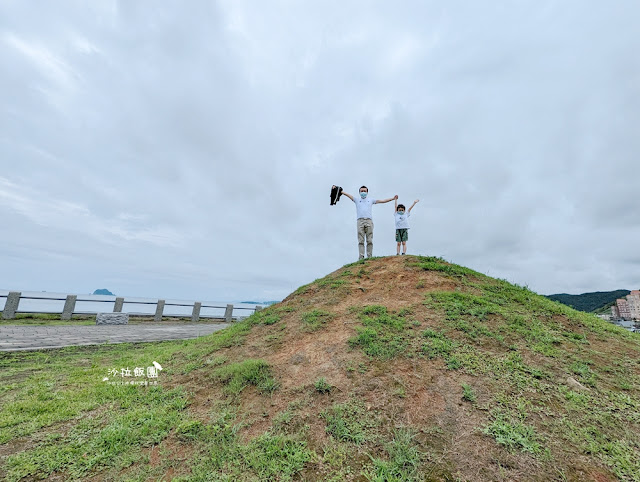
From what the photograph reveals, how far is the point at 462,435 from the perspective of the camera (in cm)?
326

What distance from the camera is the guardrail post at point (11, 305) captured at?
1353 cm

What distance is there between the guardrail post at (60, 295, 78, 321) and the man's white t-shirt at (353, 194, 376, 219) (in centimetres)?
1575

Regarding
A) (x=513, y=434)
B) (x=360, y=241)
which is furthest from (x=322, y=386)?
(x=360, y=241)

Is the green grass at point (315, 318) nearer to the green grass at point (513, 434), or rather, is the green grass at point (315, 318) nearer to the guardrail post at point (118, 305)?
the green grass at point (513, 434)

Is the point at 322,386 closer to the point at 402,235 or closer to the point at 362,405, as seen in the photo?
the point at 362,405

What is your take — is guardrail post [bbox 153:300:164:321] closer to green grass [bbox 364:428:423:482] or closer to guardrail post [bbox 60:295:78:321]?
guardrail post [bbox 60:295:78:321]

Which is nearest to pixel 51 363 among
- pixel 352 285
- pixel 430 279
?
pixel 352 285

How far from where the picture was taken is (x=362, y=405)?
148 inches

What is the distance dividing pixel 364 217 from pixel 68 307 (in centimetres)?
1632

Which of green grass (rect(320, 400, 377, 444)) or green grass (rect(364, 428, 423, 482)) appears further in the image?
green grass (rect(320, 400, 377, 444))

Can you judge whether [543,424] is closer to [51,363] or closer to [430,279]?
[430,279]

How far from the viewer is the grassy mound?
3.00 metres

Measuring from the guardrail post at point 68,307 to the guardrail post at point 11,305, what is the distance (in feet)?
5.98

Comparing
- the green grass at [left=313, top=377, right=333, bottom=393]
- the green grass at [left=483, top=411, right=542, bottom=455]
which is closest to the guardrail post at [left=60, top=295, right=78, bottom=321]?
the green grass at [left=313, top=377, right=333, bottom=393]
